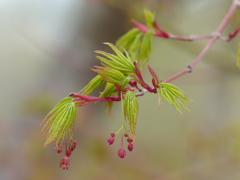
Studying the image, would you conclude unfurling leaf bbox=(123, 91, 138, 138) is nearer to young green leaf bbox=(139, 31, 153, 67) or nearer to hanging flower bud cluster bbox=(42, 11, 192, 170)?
hanging flower bud cluster bbox=(42, 11, 192, 170)

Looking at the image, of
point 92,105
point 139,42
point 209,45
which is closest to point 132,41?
point 139,42

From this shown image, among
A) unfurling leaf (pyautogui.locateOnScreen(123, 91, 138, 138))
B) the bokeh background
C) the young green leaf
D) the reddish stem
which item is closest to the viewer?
unfurling leaf (pyautogui.locateOnScreen(123, 91, 138, 138))

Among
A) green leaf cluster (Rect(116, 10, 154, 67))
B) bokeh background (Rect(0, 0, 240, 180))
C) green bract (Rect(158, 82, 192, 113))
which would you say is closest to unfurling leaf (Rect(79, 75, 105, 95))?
green bract (Rect(158, 82, 192, 113))

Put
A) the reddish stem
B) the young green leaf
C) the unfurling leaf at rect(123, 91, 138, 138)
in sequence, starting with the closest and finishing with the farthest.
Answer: the unfurling leaf at rect(123, 91, 138, 138) < the reddish stem < the young green leaf

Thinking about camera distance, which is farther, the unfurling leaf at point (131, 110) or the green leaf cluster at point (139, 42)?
the green leaf cluster at point (139, 42)

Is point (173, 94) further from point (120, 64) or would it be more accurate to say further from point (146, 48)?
point (146, 48)

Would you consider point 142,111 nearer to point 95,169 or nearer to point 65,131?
point 95,169

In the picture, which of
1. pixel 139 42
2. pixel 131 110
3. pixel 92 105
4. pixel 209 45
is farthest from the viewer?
pixel 92 105

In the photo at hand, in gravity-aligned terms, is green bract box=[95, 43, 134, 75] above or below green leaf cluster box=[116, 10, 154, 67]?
below

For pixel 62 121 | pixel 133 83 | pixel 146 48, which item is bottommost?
pixel 62 121

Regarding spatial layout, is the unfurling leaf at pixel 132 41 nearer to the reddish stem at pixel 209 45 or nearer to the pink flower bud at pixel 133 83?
the reddish stem at pixel 209 45

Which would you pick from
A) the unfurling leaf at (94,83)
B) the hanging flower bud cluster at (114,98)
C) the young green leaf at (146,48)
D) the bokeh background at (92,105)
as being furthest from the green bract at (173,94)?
the bokeh background at (92,105)

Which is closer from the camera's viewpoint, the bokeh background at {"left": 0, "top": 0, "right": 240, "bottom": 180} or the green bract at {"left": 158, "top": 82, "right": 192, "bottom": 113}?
the green bract at {"left": 158, "top": 82, "right": 192, "bottom": 113}
